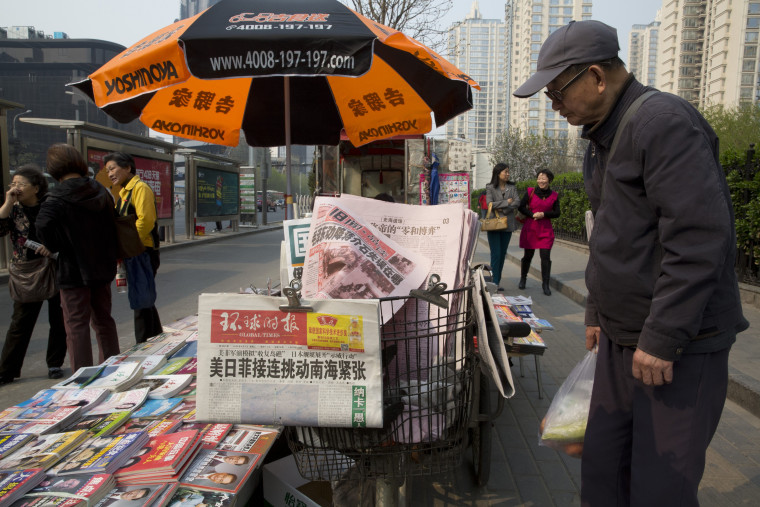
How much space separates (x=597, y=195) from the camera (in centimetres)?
188

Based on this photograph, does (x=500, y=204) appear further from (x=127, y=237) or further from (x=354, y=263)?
(x=354, y=263)

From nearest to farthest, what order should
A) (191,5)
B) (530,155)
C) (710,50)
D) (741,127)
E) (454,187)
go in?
(454,187), (741,127), (530,155), (710,50), (191,5)

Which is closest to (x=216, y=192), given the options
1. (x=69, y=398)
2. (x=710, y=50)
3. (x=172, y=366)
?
(x=172, y=366)

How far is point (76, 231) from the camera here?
12.8 ft

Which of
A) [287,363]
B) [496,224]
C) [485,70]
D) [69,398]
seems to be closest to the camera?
[287,363]

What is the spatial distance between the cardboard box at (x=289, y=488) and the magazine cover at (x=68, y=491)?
0.64 m

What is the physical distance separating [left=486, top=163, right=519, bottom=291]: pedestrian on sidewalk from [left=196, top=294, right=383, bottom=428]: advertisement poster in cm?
683

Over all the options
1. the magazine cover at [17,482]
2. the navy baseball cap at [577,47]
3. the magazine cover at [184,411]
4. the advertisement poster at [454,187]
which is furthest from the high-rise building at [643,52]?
the magazine cover at [17,482]

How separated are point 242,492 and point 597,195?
186 centimetres

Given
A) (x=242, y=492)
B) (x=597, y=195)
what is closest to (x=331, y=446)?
(x=242, y=492)

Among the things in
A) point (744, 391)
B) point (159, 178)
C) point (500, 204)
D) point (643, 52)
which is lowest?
point (744, 391)

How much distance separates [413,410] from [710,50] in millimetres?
106994

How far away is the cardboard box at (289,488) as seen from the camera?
84.9 inches

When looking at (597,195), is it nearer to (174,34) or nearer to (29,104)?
(174,34)
